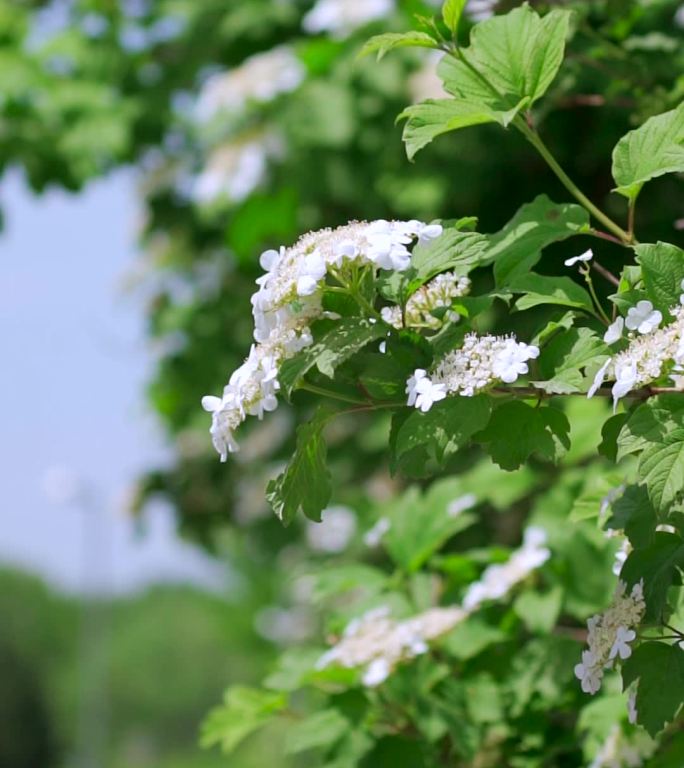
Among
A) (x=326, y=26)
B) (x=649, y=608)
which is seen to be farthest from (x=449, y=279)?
(x=326, y=26)

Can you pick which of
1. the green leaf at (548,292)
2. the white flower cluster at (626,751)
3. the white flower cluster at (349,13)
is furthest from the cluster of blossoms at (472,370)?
the white flower cluster at (349,13)

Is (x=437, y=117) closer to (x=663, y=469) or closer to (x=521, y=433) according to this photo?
(x=521, y=433)

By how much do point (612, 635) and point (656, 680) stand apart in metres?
0.06

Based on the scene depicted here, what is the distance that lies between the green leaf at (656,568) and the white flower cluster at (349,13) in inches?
123

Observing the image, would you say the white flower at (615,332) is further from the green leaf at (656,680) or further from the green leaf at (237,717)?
the green leaf at (237,717)

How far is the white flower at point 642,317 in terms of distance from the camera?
4.89 feet

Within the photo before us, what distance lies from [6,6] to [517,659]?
3.89 meters

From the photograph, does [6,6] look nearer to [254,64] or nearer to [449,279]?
[254,64]

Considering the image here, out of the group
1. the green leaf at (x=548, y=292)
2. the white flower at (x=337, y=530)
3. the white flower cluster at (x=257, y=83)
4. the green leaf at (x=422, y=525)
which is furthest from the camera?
the white flower cluster at (x=257, y=83)

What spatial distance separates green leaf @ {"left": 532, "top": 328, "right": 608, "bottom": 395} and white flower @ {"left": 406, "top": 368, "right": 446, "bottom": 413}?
0.11m

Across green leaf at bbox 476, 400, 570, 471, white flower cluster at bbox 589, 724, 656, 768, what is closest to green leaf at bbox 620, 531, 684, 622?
green leaf at bbox 476, 400, 570, 471

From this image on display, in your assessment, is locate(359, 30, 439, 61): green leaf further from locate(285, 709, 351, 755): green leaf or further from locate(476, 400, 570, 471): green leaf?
locate(285, 709, 351, 755): green leaf

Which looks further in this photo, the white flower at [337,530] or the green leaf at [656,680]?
the white flower at [337,530]

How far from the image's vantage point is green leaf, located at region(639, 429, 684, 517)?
4.70ft
